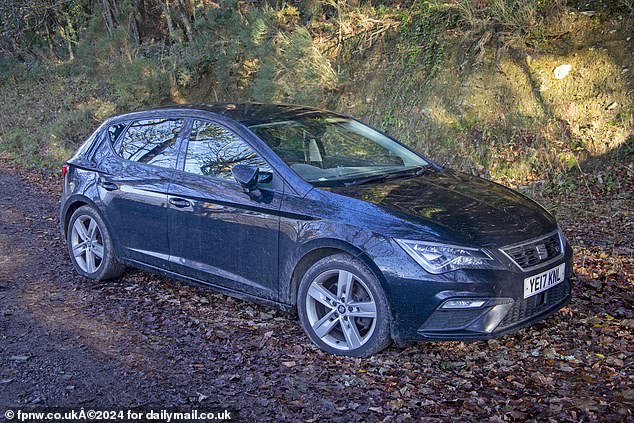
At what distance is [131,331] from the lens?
521cm

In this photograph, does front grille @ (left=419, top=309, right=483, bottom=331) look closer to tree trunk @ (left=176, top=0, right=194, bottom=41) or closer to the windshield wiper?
the windshield wiper

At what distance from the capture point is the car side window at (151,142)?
18.9 feet

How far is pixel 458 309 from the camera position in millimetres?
4207

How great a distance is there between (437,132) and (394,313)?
6.50 m

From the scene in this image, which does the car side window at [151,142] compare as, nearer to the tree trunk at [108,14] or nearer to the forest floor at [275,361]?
the forest floor at [275,361]

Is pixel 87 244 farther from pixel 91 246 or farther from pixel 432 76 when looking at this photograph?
pixel 432 76

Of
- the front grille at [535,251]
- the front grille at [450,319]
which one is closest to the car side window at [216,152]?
the front grille at [450,319]

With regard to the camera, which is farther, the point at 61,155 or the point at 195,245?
the point at 61,155

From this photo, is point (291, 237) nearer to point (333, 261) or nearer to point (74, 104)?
point (333, 261)

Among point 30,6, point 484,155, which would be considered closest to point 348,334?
point 484,155

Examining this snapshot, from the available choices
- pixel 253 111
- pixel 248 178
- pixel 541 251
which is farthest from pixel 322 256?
pixel 253 111

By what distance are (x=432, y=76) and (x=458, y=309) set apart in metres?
7.55

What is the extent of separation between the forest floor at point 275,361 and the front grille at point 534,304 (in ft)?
0.92

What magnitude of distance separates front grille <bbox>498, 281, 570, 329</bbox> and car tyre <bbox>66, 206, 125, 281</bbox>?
150 inches
